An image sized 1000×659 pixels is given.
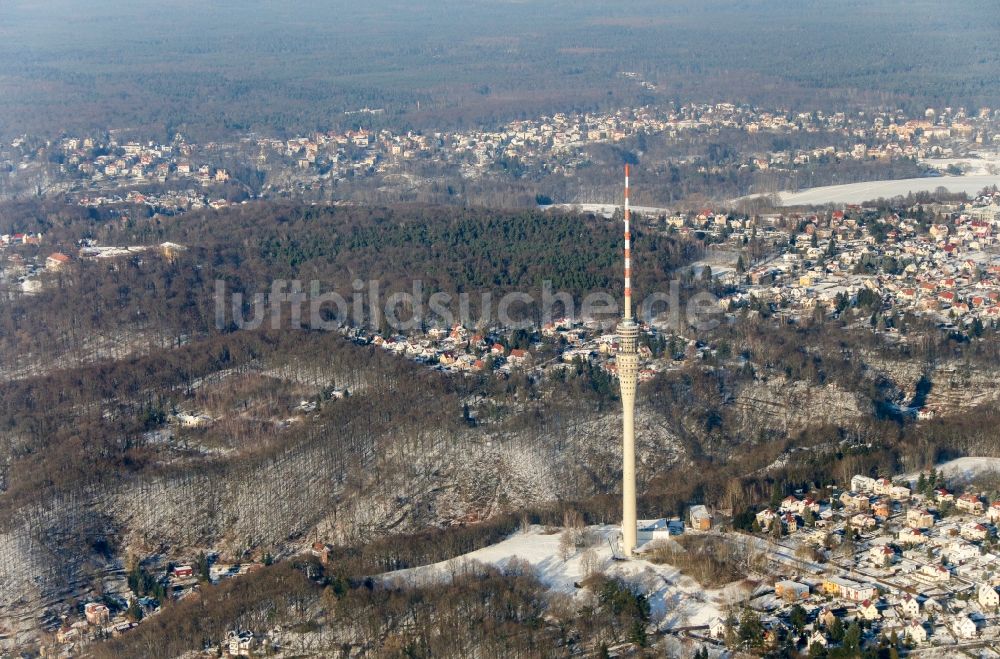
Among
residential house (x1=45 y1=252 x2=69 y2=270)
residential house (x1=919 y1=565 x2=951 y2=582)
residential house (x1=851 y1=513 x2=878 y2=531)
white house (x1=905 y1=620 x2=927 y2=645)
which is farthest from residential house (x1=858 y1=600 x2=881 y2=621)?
residential house (x1=45 y1=252 x2=69 y2=270)

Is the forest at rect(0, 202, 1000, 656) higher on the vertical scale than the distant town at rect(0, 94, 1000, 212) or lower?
higher

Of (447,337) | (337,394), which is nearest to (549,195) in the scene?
(447,337)

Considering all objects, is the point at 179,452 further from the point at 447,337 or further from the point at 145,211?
the point at 145,211

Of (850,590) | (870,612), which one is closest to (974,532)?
(850,590)

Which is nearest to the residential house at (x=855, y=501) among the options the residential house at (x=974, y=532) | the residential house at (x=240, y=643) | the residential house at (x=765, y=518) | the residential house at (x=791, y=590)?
the residential house at (x=765, y=518)

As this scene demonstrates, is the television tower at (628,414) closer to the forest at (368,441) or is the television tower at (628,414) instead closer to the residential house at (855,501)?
the forest at (368,441)

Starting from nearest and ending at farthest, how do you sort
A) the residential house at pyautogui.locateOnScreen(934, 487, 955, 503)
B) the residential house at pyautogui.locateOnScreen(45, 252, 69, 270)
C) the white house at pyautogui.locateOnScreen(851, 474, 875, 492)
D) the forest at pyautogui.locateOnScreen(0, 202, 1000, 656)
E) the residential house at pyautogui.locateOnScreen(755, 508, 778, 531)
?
the forest at pyautogui.locateOnScreen(0, 202, 1000, 656), the residential house at pyautogui.locateOnScreen(755, 508, 778, 531), the residential house at pyautogui.locateOnScreen(934, 487, 955, 503), the white house at pyautogui.locateOnScreen(851, 474, 875, 492), the residential house at pyautogui.locateOnScreen(45, 252, 69, 270)

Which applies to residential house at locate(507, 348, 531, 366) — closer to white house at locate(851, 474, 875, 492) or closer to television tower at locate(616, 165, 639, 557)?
television tower at locate(616, 165, 639, 557)

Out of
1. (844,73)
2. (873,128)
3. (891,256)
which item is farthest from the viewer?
(844,73)

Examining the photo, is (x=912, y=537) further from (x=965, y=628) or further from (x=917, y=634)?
(x=917, y=634)
